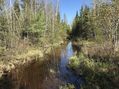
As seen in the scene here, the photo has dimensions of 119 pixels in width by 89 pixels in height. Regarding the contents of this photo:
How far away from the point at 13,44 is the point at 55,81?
9715 mm

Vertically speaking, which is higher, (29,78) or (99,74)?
(99,74)

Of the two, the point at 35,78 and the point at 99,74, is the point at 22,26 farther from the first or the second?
the point at 99,74

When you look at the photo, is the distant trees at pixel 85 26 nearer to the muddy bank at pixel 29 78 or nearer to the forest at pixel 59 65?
the forest at pixel 59 65

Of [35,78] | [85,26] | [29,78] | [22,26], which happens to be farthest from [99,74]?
[85,26]

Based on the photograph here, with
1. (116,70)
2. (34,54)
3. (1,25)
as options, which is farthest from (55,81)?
(34,54)

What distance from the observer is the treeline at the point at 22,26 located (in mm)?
23938

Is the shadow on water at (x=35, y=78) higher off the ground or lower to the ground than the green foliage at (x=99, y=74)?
lower

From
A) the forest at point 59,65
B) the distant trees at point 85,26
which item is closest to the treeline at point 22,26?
the forest at point 59,65

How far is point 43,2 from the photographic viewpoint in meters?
51.0

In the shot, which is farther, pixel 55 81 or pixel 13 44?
pixel 13 44

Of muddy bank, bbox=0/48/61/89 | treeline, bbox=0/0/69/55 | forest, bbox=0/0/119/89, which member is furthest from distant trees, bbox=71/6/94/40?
muddy bank, bbox=0/48/61/89

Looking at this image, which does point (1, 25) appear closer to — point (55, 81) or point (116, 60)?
point (55, 81)

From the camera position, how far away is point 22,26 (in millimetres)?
32969

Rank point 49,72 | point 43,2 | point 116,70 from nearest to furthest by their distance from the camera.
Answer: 1. point 116,70
2. point 49,72
3. point 43,2
